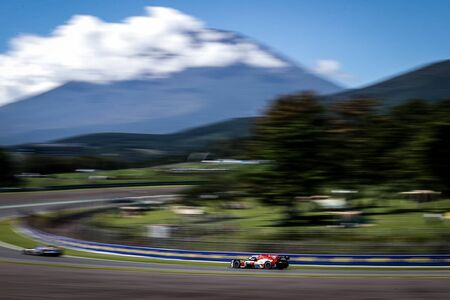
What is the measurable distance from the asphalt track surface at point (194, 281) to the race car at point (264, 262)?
1.91 ft

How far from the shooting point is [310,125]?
48.3m

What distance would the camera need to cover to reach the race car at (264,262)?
2816 centimetres

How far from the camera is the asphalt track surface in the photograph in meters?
19.5

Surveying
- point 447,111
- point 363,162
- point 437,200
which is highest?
point 447,111

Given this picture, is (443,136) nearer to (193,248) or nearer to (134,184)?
(193,248)

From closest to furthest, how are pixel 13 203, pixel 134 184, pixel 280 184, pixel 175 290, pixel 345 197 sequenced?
pixel 175 290 < pixel 280 184 < pixel 345 197 < pixel 13 203 < pixel 134 184

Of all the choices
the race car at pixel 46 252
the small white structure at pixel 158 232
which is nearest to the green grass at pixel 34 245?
the race car at pixel 46 252

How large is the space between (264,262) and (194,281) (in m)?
6.25

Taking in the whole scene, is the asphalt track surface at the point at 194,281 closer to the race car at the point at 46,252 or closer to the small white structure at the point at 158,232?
the race car at the point at 46,252

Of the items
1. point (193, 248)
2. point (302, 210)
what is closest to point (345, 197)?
point (302, 210)

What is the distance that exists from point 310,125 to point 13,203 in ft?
122

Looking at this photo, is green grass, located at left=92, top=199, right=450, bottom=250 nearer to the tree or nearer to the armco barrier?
the armco barrier

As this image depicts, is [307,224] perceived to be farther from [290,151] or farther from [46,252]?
[46,252]

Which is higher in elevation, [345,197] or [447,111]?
[447,111]
